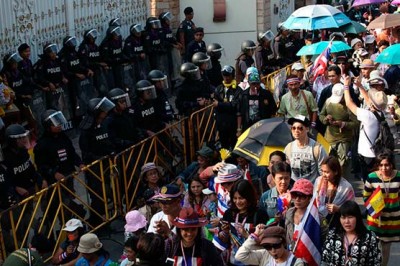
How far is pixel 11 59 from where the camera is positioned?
45.0 feet

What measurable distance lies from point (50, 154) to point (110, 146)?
2.95 feet

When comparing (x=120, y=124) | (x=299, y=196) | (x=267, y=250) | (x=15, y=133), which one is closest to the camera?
(x=267, y=250)

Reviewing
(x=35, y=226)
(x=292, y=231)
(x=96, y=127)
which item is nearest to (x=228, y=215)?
(x=292, y=231)

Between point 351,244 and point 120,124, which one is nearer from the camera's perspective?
point 351,244

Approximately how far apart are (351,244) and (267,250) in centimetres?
84

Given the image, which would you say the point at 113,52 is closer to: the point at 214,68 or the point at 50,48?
the point at 50,48

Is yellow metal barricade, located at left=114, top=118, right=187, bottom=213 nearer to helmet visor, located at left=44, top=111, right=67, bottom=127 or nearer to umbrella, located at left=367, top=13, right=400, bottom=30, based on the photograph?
helmet visor, located at left=44, top=111, right=67, bottom=127

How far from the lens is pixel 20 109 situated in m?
13.8

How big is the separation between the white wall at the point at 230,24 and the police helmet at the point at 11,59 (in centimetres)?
767

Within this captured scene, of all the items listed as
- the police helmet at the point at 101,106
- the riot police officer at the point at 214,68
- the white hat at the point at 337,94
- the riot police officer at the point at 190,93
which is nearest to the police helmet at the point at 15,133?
the police helmet at the point at 101,106

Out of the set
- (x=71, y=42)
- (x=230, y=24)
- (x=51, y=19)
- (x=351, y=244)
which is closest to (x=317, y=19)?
(x=71, y=42)

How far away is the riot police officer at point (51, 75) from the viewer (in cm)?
1454

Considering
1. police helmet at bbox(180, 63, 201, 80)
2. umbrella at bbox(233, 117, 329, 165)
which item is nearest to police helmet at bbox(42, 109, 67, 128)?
umbrella at bbox(233, 117, 329, 165)

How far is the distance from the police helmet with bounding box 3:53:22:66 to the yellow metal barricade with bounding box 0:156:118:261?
12.6ft
